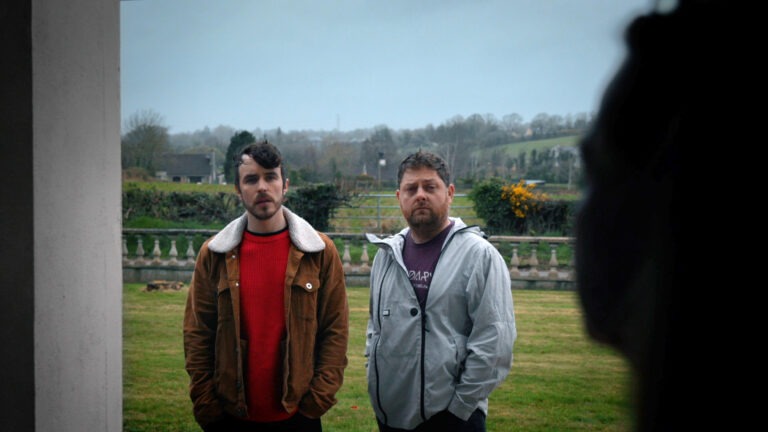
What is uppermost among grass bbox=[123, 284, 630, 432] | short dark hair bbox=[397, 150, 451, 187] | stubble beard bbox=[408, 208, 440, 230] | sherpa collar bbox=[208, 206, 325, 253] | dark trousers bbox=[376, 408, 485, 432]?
short dark hair bbox=[397, 150, 451, 187]

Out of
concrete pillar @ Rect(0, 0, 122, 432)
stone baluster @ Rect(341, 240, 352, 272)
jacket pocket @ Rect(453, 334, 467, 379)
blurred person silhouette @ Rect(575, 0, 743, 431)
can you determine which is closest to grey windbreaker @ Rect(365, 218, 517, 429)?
jacket pocket @ Rect(453, 334, 467, 379)

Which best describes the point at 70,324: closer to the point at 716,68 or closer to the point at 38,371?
the point at 38,371

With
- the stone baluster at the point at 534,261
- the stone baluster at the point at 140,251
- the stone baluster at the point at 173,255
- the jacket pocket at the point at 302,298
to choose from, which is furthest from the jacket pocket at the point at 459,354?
the stone baluster at the point at 140,251

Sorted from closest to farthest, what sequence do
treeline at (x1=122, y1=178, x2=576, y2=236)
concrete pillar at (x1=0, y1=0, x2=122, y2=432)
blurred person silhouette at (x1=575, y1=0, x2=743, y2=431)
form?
blurred person silhouette at (x1=575, y1=0, x2=743, y2=431) < concrete pillar at (x1=0, y1=0, x2=122, y2=432) < treeline at (x1=122, y1=178, x2=576, y2=236)

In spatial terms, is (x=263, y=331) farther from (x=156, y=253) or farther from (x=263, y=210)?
(x=156, y=253)

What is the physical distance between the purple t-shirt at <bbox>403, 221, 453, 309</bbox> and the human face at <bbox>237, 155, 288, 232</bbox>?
1.47ft

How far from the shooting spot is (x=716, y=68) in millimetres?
455

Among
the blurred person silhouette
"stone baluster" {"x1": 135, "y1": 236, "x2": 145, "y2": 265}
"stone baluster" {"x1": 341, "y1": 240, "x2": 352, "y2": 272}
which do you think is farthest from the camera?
"stone baluster" {"x1": 135, "y1": 236, "x2": 145, "y2": 265}

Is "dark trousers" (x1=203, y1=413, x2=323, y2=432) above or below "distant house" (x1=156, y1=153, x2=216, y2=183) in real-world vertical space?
below

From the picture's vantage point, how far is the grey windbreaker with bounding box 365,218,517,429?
195cm

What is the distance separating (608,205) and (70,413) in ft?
6.53

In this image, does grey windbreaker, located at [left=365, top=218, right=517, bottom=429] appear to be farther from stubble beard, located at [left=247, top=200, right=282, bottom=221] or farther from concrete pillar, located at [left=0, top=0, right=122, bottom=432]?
concrete pillar, located at [left=0, top=0, right=122, bottom=432]

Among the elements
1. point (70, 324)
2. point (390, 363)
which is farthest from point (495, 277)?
point (70, 324)

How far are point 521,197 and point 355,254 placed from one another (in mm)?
1720
